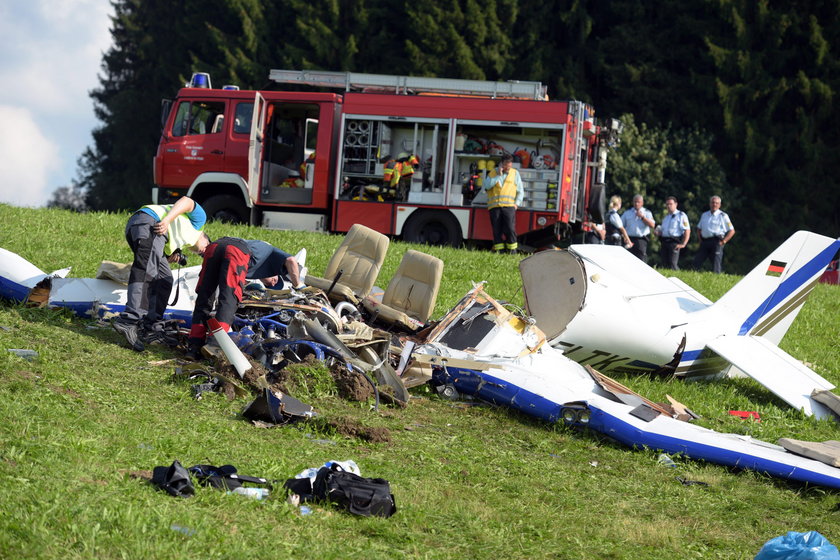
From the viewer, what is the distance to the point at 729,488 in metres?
6.32

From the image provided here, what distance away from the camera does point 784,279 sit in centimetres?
985

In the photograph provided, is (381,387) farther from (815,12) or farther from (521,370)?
(815,12)

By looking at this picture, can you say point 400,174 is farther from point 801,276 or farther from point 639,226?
point 801,276

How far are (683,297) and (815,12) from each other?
24.2 metres

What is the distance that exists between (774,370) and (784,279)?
1.30 meters

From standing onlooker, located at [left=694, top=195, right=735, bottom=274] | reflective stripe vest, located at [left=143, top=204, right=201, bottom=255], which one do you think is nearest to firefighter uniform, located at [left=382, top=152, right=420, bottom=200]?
standing onlooker, located at [left=694, top=195, right=735, bottom=274]

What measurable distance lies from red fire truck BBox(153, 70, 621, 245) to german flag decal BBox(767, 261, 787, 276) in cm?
657

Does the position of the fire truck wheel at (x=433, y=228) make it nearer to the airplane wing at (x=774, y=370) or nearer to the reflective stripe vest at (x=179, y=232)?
the airplane wing at (x=774, y=370)

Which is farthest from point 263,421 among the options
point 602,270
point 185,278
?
point 602,270

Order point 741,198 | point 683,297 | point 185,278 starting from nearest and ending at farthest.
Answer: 1. point 185,278
2. point 683,297
3. point 741,198

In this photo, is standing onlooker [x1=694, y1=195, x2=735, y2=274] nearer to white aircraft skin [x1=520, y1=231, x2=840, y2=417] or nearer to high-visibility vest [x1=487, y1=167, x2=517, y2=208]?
high-visibility vest [x1=487, y1=167, x2=517, y2=208]

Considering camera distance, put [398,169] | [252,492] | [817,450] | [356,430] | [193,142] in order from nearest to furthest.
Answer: [252,492], [356,430], [817,450], [398,169], [193,142]

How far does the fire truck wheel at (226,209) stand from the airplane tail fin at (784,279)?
379 inches

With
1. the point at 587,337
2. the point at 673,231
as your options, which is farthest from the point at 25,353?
the point at 673,231
